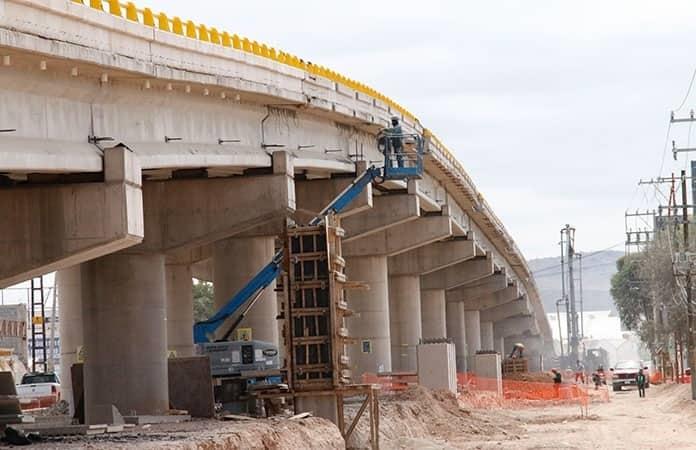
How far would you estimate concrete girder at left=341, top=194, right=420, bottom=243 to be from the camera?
179ft

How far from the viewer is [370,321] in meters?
61.2

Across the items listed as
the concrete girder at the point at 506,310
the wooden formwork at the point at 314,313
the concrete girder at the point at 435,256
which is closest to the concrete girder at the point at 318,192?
the wooden formwork at the point at 314,313

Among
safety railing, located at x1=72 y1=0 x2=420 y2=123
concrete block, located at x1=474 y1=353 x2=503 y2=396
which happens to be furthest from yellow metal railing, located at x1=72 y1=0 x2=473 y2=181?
concrete block, located at x1=474 y1=353 x2=503 y2=396

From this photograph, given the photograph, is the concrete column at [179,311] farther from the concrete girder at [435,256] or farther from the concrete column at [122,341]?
the concrete column at [122,341]

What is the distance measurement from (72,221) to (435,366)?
31993 millimetres

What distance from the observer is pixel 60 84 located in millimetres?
26750

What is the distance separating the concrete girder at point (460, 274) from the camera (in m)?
89.6

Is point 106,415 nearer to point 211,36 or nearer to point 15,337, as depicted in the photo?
point 211,36

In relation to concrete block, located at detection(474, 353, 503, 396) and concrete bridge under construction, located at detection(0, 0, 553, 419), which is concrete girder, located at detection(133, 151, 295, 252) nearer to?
concrete bridge under construction, located at detection(0, 0, 553, 419)

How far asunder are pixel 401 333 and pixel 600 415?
57.5ft

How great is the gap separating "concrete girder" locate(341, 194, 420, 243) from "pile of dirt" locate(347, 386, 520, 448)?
586 centimetres

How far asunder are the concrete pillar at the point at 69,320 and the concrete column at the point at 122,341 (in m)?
9.98

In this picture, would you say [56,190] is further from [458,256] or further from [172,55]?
[458,256]

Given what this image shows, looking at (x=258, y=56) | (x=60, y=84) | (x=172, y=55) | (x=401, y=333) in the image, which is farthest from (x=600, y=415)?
(x=60, y=84)
